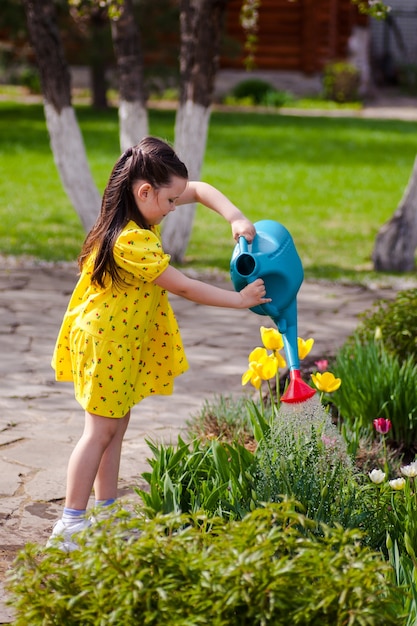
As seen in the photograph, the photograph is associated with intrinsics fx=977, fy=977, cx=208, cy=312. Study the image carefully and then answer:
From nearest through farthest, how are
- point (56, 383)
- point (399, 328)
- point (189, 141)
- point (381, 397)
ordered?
point (381, 397) < point (399, 328) < point (56, 383) < point (189, 141)

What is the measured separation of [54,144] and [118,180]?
486cm

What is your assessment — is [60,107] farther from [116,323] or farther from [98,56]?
[98,56]

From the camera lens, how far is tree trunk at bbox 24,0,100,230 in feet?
23.8

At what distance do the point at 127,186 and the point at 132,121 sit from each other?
4.56 metres

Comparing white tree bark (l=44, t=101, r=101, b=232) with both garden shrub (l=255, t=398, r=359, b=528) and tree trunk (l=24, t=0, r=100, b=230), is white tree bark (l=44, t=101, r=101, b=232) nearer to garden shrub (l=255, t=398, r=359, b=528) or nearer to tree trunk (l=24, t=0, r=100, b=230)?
tree trunk (l=24, t=0, r=100, b=230)

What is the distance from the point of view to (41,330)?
18.9 feet

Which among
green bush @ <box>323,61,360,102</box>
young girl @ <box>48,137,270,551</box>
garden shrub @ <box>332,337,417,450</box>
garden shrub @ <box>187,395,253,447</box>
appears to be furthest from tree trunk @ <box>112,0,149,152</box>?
green bush @ <box>323,61,360,102</box>

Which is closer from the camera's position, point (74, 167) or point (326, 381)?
point (326, 381)

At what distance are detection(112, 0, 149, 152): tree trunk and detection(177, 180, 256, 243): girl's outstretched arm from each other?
416 cm

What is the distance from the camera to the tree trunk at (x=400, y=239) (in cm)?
737

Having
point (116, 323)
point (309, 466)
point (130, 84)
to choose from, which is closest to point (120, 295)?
point (116, 323)

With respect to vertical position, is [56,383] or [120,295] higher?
[120,295]

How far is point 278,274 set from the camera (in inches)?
114

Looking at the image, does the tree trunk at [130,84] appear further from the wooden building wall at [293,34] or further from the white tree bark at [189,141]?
the wooden building wall at [293,34]
